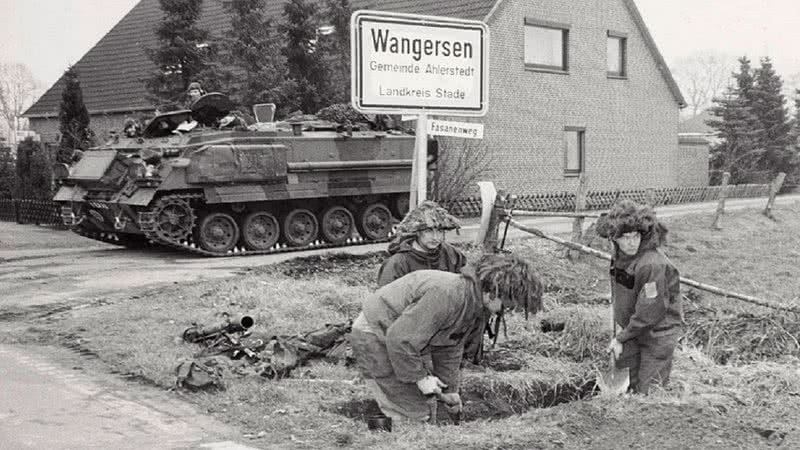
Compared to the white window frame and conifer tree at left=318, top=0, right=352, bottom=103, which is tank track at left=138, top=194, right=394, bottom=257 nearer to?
conifer tree at left=318, top=0, right=352, bottom=103

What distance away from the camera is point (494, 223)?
9.92 meters

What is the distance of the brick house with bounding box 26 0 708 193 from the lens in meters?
27.3

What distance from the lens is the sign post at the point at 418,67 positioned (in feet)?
26.6

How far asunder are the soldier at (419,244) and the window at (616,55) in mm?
24453

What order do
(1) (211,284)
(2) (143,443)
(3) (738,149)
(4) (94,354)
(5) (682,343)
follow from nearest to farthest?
(2) (143,443)
(4) (94,354)
(5) (682,343)
(1) (211,284)
(3) (738,149)

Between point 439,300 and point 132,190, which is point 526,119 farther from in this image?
point 439,300

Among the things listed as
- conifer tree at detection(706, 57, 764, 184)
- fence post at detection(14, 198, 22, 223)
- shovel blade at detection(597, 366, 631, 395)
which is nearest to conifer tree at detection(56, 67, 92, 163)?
fence post at detection(14, 198, 22, 223)

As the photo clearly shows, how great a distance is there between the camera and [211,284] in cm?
1262

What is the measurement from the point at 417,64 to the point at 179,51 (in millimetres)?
18459

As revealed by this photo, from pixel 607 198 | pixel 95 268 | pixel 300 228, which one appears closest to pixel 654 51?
pixel 607 198

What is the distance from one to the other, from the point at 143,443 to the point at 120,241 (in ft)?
43.6

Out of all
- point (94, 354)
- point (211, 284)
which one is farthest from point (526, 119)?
point (94, 354)

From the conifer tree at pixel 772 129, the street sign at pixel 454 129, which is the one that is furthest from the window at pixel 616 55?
the street sign at pixel 454 129

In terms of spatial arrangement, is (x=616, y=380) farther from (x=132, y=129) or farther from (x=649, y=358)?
(x=132, y=129)
